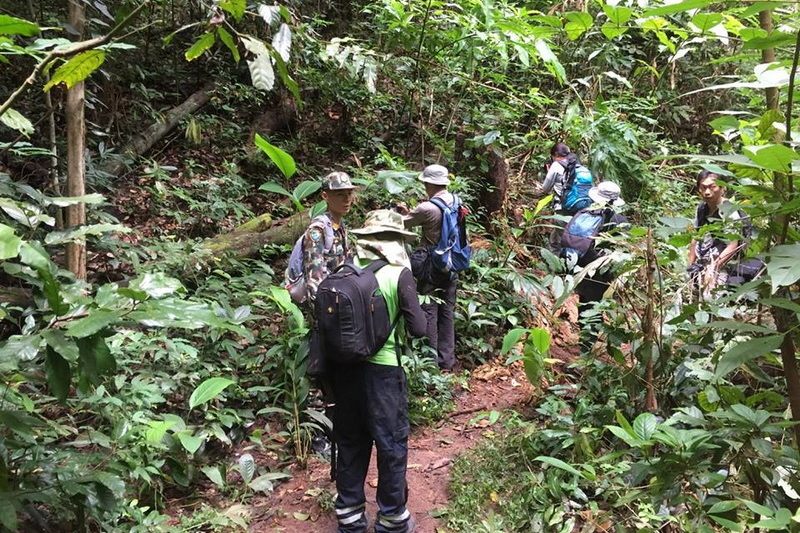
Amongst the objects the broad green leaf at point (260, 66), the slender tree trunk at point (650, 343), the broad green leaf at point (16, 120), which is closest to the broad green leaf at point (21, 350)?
the broad green leaf at point (260, 66)

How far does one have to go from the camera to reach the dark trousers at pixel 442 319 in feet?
17.4

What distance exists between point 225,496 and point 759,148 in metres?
3.73

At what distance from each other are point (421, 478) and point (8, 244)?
3.53 meters

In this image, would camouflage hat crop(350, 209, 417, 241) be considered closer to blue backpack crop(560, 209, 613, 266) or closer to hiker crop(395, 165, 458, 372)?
hiker crop(395, 165, 458, 372)

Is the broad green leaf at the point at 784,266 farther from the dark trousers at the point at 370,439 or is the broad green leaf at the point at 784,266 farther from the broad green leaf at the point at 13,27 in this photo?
the dark trousers at the point at 370,439

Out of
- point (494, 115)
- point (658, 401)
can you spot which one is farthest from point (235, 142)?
point (658, 401)

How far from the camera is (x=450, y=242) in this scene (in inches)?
206

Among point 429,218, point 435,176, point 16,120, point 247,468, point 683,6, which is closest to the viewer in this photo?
point 683,6

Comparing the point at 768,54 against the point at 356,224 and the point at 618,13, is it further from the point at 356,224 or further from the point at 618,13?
the point at 356,224

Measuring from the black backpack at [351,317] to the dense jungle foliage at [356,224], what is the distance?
2.21ft

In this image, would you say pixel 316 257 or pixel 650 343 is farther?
pixel 316 257

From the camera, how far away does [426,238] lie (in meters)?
5.31

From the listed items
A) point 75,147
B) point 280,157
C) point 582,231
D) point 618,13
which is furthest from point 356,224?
point 618,13

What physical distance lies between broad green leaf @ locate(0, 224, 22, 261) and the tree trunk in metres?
6.38
